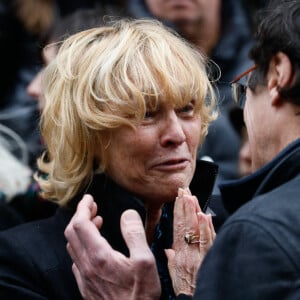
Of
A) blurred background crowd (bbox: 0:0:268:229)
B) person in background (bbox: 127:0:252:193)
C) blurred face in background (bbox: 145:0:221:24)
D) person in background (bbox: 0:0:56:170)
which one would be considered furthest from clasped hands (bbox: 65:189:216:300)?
person in background (bbox: 0:0:56:170)

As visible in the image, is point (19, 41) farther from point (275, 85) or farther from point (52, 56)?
point (275, 85)

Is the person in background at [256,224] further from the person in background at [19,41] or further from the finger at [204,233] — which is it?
the person in background at [19,41]

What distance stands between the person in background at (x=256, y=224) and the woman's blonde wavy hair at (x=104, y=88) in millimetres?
247

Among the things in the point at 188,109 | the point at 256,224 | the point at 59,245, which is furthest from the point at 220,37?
the point at 256,224

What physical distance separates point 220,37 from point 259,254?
9.05 feet

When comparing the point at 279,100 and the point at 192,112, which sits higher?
the point at 279,100

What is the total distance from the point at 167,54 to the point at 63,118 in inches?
15.6

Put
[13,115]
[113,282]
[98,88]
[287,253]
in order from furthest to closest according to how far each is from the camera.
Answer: [13,115] < [98,88] < [113,282] < [287,253]

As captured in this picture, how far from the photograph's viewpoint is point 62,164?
267 centimetres

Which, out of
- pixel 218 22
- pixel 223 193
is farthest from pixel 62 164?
pixel 218 22

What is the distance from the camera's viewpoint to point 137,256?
2.16 meters

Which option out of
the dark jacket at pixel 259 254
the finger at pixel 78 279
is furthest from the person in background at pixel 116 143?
the dark jacket at pixel 259 254

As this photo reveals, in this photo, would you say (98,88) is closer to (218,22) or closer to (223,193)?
(223,193)

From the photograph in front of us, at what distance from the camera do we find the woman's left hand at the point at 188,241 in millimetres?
2148
